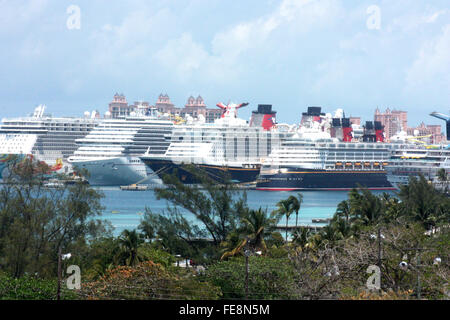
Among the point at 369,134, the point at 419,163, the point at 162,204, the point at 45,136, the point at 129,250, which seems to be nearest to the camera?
the point at 129,250

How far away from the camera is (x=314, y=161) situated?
67.9 meters

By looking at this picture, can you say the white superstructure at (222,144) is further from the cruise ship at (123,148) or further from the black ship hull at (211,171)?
the cruise ship at (123,148)

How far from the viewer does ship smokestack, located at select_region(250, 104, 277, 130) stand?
75.6 meters

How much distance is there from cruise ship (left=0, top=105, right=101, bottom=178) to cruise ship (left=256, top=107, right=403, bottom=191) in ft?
68.9

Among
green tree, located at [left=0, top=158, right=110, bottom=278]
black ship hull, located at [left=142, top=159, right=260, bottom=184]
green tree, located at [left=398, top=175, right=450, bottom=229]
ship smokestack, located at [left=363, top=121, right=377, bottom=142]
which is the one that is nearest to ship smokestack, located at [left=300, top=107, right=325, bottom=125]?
ship smokestack, located at [left=363, top=121, right=377, bottom=142]

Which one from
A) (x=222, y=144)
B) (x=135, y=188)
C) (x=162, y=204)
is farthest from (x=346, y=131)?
(x=162, y=204)

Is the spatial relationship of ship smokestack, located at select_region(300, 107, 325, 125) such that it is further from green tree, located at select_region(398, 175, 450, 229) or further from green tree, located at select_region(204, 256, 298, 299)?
green tree, located at select_region(204, 256, 298, 299)

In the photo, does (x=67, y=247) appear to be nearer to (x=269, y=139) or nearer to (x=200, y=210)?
(x=200, y=210)

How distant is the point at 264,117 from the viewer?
7588 centimetres

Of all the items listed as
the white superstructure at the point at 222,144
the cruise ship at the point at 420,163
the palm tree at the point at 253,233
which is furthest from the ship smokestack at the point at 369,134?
the palm tree at the point at 253,233

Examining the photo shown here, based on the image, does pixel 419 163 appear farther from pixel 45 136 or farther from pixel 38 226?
pixel 38 226

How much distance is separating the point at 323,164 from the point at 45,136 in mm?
28626

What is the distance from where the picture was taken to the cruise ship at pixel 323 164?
219 ft
